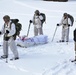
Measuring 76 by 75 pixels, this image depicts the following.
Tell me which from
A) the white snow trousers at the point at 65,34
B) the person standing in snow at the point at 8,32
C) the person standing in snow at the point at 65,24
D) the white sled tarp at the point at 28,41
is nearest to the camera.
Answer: the person standing in snow at the point at 8,32

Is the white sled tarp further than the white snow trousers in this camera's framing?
No

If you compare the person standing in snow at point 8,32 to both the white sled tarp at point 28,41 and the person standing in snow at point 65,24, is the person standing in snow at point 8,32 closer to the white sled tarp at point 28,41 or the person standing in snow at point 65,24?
the white sled tarp at point 28,41

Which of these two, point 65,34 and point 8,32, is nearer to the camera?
point 8,32

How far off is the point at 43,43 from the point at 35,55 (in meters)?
2.52

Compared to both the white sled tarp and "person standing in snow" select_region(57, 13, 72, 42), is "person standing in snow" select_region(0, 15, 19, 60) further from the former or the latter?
"person standing in snow" select_region(57, 13, 72, 42)

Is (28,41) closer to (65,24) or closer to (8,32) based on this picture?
(65,24)

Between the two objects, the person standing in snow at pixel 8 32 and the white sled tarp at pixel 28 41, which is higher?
the person standing in snow at pixel 8 32

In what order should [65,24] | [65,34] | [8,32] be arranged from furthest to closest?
[65,34] → [65,24] → [8,32]

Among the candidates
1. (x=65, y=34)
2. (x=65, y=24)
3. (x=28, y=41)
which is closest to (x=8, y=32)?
(x=28, y=41)

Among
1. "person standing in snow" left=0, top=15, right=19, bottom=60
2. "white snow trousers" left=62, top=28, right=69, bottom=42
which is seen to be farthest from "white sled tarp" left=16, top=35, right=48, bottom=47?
"person standing in snow" left=0, top=15, right=19, bottom=60

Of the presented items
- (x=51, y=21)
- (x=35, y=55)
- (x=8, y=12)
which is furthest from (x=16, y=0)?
(x=35, y=55)

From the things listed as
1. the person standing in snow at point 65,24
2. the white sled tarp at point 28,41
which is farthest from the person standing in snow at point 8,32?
the person standing in snow at point 65,24

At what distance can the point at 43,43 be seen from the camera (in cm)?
1415

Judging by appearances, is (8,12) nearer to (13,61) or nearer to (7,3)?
(7,3)
